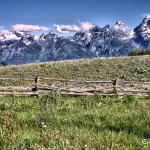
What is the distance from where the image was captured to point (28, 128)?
9953mm

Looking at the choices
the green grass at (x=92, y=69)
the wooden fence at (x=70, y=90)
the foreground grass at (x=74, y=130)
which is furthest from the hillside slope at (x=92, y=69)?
the foreground grass at (x=74, y=130)

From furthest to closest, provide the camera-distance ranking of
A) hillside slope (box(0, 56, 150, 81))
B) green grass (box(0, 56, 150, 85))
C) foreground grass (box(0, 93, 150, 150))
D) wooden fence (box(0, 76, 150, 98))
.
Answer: hillside slope (box(0, 56, 150, 81))
green grass (box(0, 56, 150, 85))
wooden fence (box(0, 76, 150, 98))
foreground grass (box(0, 93, 150, 150))

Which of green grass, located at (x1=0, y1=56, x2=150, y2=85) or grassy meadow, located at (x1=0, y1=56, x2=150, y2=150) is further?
green grass, located at (x1=0, y1=56, x2=150, y2=85)

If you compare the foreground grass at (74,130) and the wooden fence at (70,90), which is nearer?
the foreground grass at (74,130)

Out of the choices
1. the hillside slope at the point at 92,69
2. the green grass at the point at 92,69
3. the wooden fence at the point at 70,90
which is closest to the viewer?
the wooden fence at the point at 70,90

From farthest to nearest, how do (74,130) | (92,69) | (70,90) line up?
(92,69), (70,90), (74,130)

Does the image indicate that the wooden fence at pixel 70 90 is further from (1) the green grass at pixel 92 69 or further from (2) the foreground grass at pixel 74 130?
(1) the green grass at pixel 92 69

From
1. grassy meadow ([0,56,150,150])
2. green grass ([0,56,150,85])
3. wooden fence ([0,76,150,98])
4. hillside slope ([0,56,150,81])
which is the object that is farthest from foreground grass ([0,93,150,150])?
hillside slope ([0,56,150,81])

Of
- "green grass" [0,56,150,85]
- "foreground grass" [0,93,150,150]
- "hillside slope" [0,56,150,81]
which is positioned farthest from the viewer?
"hillside slope" [0,56,150,81]

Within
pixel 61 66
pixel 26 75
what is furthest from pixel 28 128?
pixel 61 66

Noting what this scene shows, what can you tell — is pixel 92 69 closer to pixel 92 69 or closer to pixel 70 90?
pixel 92 69

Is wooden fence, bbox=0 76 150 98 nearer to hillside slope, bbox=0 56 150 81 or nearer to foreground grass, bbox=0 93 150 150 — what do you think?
foreground grass, bbox=0 93 150 150

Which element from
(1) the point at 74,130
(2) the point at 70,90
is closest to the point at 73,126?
(1) the point at 74,130

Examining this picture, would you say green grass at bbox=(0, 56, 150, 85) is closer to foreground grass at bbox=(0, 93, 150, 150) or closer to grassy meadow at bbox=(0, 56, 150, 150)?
grassy meadow at bbox=(0, 56, 150, 150)
